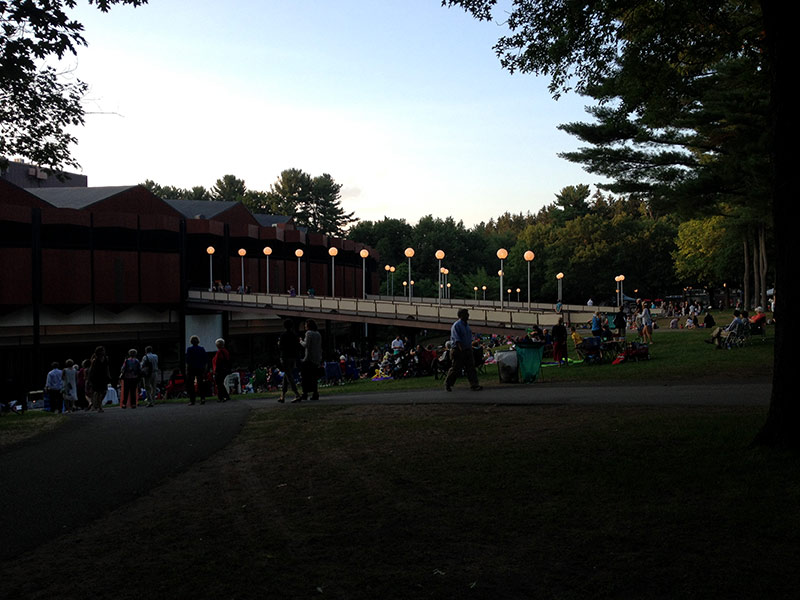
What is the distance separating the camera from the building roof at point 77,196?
4972cm

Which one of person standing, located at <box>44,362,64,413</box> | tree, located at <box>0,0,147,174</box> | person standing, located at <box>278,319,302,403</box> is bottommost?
person standing, located at <box>44,362,64,413</box>

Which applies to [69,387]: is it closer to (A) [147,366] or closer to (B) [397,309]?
(A) [147,366]

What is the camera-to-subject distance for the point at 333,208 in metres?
119

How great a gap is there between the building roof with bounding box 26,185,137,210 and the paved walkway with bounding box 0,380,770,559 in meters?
41.7

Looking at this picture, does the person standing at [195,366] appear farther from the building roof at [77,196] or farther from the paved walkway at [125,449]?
the building roof at [77,196]


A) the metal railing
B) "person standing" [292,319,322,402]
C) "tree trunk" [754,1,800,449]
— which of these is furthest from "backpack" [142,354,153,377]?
"tree trunk" [754,1,800,449]

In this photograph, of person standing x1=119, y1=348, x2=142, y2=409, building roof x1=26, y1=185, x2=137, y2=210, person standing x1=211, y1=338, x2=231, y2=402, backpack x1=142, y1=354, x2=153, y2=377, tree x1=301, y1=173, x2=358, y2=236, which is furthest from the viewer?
tree x1=301, y1=173, x2=358, y2=236

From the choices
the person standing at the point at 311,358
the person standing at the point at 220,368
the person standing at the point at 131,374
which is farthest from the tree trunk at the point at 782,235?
the person standing at the point at 131,374

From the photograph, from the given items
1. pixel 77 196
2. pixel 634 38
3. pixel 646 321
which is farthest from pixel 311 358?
pixel 77 196

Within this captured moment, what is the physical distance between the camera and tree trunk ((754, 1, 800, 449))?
6340mm

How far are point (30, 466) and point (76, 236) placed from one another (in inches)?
1586

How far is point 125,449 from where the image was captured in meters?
8.55

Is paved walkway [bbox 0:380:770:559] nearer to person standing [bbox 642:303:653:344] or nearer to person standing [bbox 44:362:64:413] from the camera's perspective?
person standing [bbox 44:362:64:413]

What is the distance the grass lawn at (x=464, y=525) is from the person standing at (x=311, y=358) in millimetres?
5578
